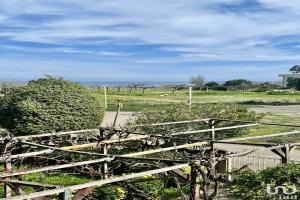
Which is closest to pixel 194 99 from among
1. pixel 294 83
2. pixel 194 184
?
pixel 294 83

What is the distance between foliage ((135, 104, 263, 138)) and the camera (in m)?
18.0

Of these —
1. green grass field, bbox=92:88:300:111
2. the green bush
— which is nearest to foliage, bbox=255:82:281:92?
green grass field, bbox=92:88:300:111

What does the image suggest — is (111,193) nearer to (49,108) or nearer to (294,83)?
(49,108)

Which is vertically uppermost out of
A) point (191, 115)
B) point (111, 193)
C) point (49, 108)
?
point (49, 108)

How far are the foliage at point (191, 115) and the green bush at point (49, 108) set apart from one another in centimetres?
178

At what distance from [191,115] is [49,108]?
15.9ft

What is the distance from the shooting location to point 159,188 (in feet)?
36.9

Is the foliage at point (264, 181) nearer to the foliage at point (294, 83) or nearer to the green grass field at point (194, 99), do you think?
the green grass field at point (194, 99)

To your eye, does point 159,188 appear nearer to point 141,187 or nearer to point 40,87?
point 141,187

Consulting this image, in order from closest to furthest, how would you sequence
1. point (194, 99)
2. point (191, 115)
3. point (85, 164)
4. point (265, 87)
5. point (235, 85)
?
point (85, 164)
point (191, 115)
point (194, 99)
point (265, 87)
point (235, 85)

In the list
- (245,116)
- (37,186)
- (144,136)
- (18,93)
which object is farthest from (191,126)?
(37,186)

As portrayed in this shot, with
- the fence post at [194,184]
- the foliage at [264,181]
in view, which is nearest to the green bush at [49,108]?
the foliage at [264,181]

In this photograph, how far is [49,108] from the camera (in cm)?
1748

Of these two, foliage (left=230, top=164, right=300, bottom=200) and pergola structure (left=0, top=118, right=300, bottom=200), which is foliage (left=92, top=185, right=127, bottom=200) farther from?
foliage (left=230, top=164, right=300, bottom=200)
